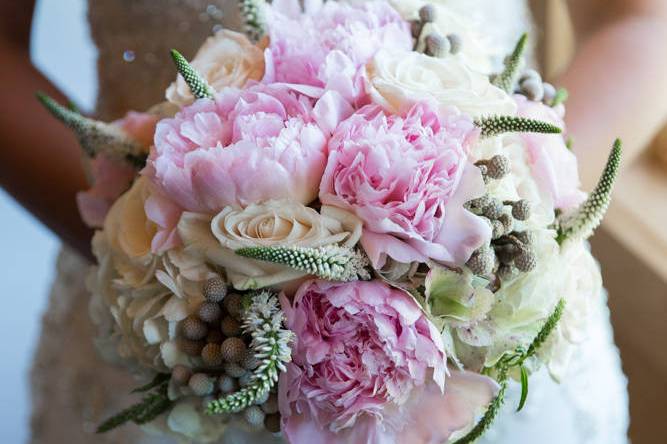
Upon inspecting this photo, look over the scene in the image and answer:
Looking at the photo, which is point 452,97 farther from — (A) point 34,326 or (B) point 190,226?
(A) point 34,326

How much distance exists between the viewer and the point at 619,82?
0.84 metres

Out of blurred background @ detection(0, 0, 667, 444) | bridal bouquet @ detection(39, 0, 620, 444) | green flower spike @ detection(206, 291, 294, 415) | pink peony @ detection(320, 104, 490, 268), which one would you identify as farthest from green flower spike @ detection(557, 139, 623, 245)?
blurred background @ detection(0, 0, 667, 444)

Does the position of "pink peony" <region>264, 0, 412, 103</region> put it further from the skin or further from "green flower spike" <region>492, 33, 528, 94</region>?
the skin

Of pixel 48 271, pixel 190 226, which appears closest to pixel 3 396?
pixel 48 271

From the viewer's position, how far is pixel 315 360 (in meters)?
0.45

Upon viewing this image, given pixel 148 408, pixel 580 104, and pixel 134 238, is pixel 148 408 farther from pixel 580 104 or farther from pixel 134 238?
pixel 580 104

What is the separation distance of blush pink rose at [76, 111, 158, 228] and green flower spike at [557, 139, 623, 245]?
1.21 ft

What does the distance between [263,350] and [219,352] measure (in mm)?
55

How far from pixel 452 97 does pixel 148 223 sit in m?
0.25

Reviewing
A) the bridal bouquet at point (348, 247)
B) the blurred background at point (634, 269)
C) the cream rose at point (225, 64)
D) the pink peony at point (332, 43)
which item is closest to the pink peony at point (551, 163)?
the bridal bouquet at point (348, 247)

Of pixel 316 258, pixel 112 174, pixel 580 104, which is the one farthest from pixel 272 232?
pixel 580 104

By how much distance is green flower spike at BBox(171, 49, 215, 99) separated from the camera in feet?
1.64

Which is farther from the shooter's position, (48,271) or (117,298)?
(48,271)

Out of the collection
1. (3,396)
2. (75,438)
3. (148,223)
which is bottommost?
(3,396)
